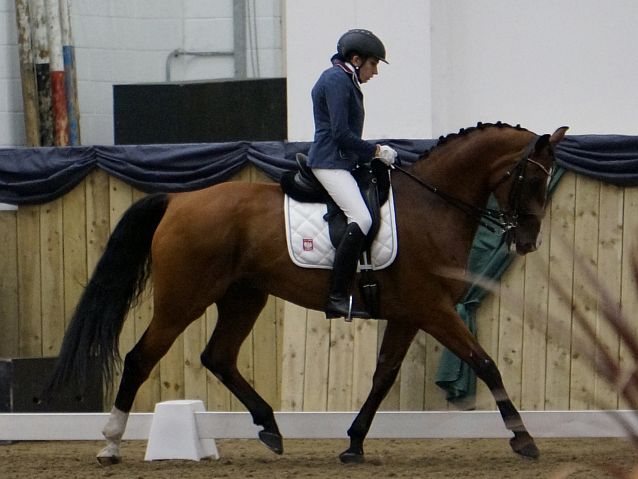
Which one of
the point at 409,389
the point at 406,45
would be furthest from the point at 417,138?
the point at 409,389

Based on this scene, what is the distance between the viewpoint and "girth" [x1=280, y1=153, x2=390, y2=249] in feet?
17.3

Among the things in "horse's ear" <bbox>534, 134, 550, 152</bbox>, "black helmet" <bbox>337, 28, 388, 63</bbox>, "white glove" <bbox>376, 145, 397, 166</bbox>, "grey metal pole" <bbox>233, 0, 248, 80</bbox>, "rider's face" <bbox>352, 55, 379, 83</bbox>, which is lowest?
"white glove" <bbox>376, 145, 397, 166</bbox>

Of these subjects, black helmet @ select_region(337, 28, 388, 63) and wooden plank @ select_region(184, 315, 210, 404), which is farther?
wooden plank @ select_region(184, 315, 210, 404)

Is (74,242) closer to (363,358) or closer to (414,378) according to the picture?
(363,358)

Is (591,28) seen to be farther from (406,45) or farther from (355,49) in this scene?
(355,49)

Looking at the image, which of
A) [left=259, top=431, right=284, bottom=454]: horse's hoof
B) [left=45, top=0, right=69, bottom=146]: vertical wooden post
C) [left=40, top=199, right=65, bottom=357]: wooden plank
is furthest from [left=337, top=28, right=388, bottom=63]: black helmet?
[left=45, top=0, right=69, bottom=146]: vertical wooden post

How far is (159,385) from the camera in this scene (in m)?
7.43

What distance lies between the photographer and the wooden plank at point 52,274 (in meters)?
7.49

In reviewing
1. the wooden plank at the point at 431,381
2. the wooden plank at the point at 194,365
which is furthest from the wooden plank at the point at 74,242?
the wooden plank at the point at 431,381

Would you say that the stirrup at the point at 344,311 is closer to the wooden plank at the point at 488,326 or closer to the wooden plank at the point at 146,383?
the wooden plank at the point at 488,326

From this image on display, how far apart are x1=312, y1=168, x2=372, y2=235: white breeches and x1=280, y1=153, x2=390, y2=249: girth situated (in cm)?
5

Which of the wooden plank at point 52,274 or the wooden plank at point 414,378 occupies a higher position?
the wooden plank at point 52,274

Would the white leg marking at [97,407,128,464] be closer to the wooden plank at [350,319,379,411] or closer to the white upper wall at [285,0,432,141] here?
the wooden plank at [350,319,379,411]

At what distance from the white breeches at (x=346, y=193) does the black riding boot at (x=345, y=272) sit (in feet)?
0.16
